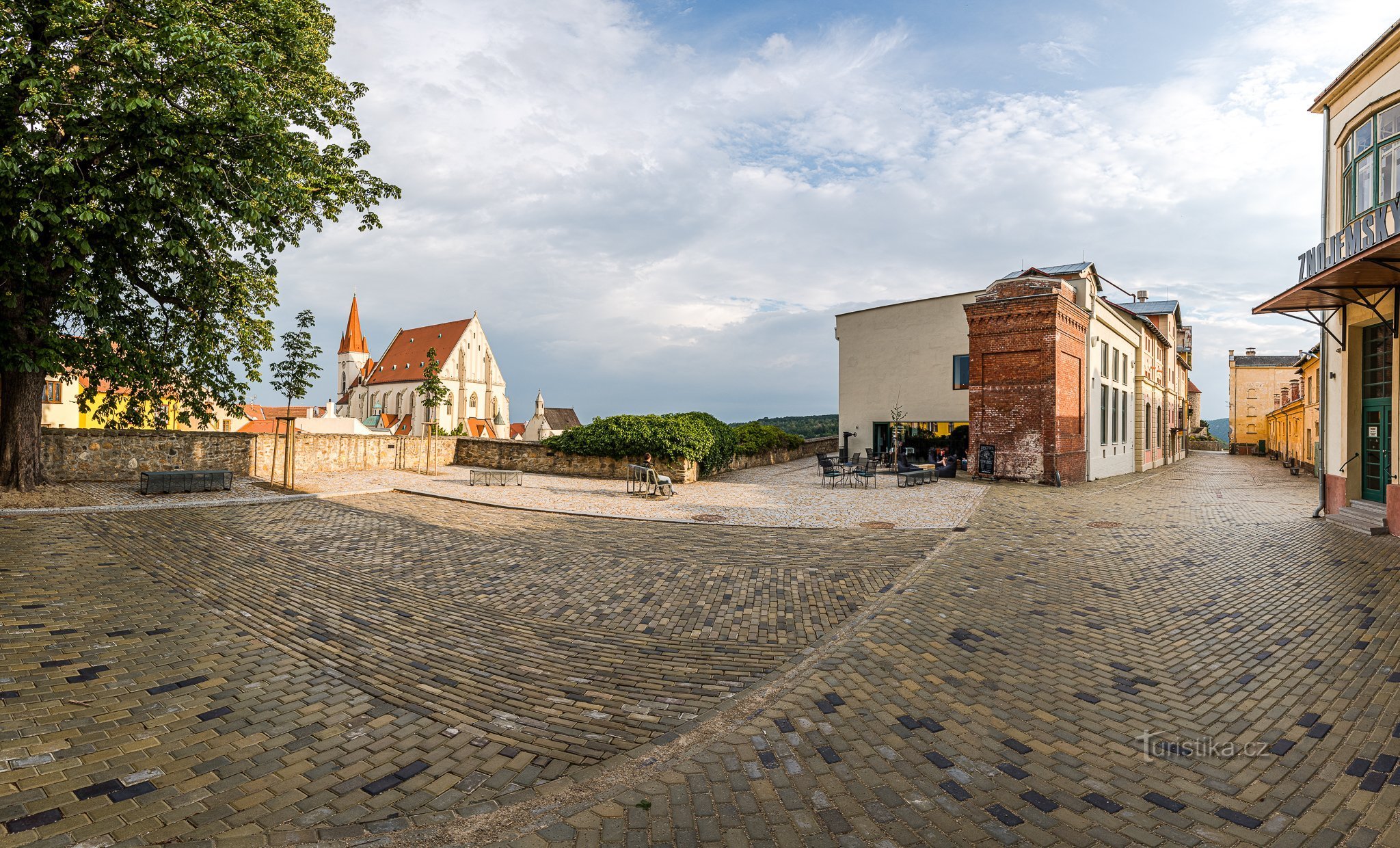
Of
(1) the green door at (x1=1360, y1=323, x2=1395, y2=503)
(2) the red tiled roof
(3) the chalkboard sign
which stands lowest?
(3) the chalkboard sign

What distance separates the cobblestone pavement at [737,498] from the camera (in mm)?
14344

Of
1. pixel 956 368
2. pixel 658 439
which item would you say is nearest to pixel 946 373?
pixel 956 368

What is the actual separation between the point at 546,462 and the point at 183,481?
42.1 ft

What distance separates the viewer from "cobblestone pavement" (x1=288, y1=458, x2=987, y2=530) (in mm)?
14344

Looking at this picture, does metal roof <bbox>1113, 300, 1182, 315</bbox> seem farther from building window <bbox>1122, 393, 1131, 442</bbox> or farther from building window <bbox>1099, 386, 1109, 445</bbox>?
building window <bbox>1099, 386, 1109, 445</bbox>

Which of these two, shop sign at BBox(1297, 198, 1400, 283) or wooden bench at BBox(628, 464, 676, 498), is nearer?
shop sign at BBox(1297, 198, 1400, 283)

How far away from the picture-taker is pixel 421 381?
72.6 m

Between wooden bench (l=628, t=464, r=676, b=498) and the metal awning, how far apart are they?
1509cm

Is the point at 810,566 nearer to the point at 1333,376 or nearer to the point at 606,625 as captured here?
the point at 606,625

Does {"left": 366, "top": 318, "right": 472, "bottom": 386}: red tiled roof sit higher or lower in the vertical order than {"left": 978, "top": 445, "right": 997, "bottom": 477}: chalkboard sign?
higher

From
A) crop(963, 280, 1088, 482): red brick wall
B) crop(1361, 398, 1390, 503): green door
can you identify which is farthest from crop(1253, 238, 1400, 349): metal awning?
crop(963, 280, 1088, 482): red brick wall

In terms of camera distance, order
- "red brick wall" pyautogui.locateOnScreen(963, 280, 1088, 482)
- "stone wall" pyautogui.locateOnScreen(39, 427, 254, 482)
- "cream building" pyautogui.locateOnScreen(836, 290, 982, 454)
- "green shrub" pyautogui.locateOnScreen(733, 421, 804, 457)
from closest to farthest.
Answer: "stone wall" pyautogui.locateOnScreen(39, 427, 254, 482)
"red brick wall" pyautogui.locateOnScreen(963, 280, 1088, 482)
"green shrub" pyautogui.locateOnScreen(733, 421, 804, 457)
"cream building" pyautogui.locateOnScreen(836, 290, 982, 454)

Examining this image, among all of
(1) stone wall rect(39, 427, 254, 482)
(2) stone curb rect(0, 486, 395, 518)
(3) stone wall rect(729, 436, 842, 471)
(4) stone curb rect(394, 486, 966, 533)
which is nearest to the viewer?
(2) stone curb rect(0, 486, 395, 518)

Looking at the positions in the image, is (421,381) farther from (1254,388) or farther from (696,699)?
(1254,388)
